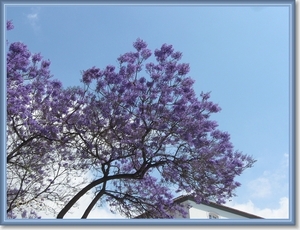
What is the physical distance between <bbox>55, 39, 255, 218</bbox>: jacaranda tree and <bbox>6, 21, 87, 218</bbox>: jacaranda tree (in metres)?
0.13

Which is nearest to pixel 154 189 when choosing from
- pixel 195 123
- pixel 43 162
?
pixel 195 123

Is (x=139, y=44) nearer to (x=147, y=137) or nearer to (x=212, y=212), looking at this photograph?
(x=147, y=137)

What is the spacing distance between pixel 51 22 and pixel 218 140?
2.10 m

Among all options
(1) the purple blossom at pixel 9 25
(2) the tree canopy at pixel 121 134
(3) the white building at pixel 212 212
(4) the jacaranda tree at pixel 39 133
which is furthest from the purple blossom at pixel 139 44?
(3) the white building at pixel 212 212

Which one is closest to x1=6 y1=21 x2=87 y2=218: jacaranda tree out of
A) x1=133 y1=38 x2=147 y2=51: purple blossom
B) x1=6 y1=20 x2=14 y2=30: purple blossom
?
x1=6 y1=20 x2=14 y2=30: purple blossom

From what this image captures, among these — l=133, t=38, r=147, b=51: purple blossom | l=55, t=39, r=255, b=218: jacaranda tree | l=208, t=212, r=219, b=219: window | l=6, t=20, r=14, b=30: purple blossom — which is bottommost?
l=208, t=212, r=219, b=219: window

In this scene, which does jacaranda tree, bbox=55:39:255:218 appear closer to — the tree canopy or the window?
the tree canopy

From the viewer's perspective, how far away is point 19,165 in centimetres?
460

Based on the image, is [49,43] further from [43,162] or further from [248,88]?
[248,88]

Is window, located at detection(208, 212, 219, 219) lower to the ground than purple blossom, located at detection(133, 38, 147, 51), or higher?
lower

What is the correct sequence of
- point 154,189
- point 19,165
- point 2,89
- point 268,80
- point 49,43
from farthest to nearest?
point 154,189, point 19,165, point 49,43, point 268,80, point 2,89

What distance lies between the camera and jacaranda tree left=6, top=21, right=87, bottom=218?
4.47 meters

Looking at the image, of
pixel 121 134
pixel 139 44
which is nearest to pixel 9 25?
pixel 139 44

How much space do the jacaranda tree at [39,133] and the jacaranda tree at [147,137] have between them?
13 centimetres
